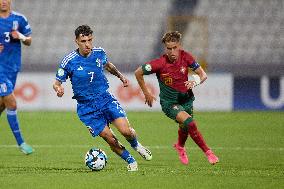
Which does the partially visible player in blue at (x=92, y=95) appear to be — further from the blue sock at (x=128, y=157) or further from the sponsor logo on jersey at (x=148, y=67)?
the sponsor logo on jersey at (x=148, y=67)

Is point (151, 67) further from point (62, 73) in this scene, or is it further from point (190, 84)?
point (62, 73)

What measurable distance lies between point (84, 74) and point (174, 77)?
4.92 ft

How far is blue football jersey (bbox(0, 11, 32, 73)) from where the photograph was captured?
40.3 ft

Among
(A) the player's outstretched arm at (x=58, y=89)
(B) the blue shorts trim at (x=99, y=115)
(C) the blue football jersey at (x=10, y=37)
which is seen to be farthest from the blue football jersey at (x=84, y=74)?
(C) the blue football jersey at (x=10, y=37)

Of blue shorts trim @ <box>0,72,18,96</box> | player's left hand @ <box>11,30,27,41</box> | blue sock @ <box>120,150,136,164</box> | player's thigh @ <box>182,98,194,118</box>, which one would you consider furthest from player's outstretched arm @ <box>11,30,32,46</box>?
Answer: blue sock @ <box>120,150,136,164</box>

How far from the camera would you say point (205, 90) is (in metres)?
21.1

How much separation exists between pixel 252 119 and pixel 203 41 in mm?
7179

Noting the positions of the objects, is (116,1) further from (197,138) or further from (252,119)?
(197,138)

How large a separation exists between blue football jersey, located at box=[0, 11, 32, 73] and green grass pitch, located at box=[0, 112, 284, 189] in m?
1.31

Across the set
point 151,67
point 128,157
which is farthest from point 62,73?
point 151,67

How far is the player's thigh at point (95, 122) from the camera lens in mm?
10016

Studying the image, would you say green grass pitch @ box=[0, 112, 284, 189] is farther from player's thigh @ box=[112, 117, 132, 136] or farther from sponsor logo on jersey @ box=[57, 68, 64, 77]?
sponsor logo on jersey @ box=[57, 68, 64, 77]

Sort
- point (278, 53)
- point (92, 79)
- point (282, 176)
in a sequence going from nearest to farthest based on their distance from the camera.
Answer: point (282, 176)
point (92, 79)
point (278, 53)

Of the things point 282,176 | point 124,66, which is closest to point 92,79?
point 282,176
